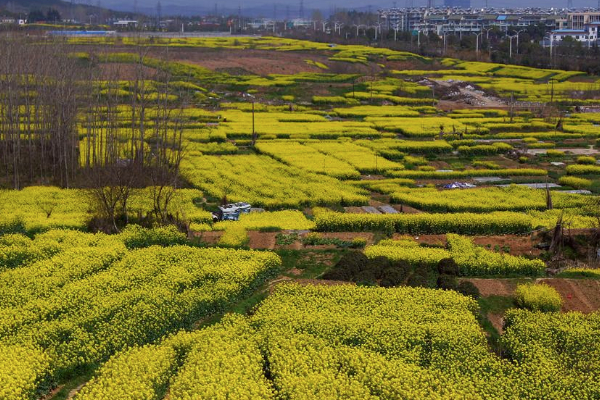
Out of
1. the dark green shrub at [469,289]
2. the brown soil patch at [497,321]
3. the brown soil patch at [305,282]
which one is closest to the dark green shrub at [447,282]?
the dark green shrub at [469,289]

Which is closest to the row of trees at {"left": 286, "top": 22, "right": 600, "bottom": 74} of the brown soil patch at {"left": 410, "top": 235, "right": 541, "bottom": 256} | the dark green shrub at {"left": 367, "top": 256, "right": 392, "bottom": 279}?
the brown soil patch at {"left": 410, "top": 235, "right": 541, "bottom": 256}

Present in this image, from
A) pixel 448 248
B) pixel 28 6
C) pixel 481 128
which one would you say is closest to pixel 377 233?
pixel 448 248

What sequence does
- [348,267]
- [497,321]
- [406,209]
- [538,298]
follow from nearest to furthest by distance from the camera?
[497,321]
[538,298]
[348,267]
[406,209]

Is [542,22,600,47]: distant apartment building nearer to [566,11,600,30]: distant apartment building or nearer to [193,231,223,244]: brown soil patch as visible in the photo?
[566,11,600,30]: distant apartment building

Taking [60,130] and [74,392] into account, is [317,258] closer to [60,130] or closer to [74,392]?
[74,392]

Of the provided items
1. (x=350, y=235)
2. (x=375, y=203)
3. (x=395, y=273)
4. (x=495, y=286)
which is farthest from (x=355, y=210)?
(x=495, y=286)

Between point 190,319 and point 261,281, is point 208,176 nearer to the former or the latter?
point 261,281
